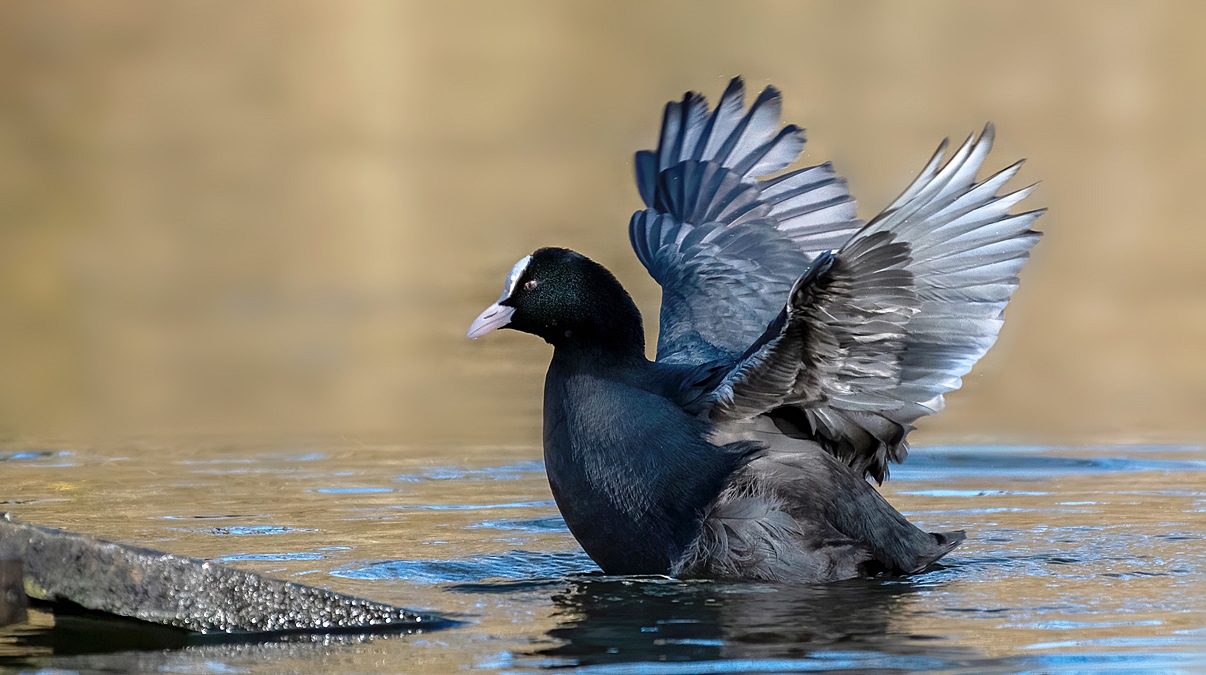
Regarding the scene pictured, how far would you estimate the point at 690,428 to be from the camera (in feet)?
22.3

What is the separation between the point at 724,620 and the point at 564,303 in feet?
5.40

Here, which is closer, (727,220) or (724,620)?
(724,620)

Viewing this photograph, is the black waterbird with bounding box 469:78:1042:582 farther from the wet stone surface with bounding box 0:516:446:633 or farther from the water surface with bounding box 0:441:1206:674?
the wet stone surface with bounding box 0:516:446:633

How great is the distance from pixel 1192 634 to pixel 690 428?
82.9 inches

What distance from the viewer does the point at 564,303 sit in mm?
6914

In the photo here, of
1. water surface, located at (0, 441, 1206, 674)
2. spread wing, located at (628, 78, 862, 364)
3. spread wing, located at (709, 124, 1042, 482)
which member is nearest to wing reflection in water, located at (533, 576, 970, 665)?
water surface, located at (0, 441, 1206, 674)

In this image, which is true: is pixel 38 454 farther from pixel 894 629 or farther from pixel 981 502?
pixel 894 629

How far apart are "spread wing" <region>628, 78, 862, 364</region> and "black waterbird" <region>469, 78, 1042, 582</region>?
1.05 metres

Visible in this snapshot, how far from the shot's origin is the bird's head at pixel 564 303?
6918 mm

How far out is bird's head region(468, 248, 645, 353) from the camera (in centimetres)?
692

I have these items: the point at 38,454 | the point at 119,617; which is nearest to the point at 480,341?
the point at 38,454

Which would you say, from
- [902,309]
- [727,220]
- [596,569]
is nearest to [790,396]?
[902,309]

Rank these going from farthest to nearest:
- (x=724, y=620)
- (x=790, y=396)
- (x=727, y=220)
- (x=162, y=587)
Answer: (x=727, y=220), (x=790, y=396), (x=724, y=620), (x=162, y=587)

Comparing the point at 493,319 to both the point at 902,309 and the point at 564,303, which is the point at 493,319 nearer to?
the point at 564,303
